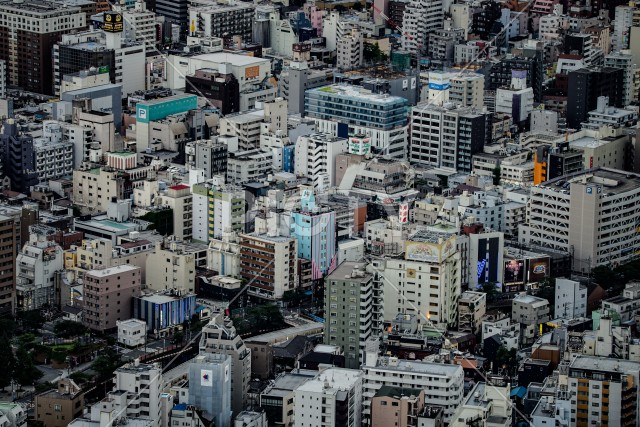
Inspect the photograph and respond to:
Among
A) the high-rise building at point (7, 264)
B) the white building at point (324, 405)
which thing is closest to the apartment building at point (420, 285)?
the white building at point (324, 405)

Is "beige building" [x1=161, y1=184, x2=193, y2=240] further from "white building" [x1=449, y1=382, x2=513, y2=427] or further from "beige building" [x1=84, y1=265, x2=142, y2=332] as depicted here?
"white building" [x1=449, y1=382, x2=513, y2=427]

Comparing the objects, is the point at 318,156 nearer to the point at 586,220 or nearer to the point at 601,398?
the point at 586,220

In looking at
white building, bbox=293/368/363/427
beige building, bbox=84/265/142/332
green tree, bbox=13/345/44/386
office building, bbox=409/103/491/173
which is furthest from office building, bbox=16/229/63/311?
office building, bbox=409/103/491/173

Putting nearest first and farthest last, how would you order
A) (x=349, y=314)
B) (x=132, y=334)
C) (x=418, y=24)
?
(x=349, y=314) < (x=132, y=334) < (x=418, y=24)

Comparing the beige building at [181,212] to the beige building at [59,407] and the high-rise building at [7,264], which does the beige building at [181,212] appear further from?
the beige building at [59,407]

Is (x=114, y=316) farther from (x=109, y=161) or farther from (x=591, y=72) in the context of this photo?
(x=591, y=72)

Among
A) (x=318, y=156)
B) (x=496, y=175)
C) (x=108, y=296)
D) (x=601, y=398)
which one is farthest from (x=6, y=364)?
(x=496, y=175)

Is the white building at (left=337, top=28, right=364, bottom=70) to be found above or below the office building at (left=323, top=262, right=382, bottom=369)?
above
